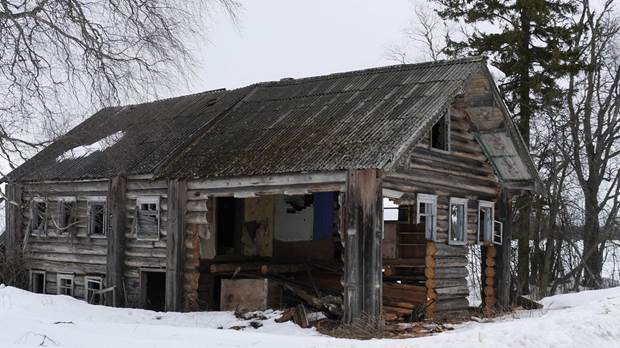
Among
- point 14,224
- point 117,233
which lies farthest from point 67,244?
point 117,233

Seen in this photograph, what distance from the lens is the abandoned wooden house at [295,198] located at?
54.4 feet

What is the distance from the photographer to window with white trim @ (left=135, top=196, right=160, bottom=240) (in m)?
20.2

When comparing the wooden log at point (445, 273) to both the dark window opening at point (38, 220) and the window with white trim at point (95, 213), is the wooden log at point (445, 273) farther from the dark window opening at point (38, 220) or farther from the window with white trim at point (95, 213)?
the dark window opening at point (38, 220)

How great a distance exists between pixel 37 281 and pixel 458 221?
12662 millimetres

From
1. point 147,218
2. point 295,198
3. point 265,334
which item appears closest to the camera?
point 265,334

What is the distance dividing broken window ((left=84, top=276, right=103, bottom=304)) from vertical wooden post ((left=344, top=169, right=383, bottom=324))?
28.1 ft

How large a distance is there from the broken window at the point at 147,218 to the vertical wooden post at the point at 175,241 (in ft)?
2.91

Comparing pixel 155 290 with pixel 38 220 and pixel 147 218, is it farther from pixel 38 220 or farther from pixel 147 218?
pixel 38 220

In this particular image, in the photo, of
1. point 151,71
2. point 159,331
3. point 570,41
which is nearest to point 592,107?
point 570,41

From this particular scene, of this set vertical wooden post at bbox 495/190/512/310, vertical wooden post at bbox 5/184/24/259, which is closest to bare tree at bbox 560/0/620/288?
vertical wooden post at bbox 495/190/512/310

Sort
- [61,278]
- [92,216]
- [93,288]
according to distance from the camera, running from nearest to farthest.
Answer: [92,216], [93,288], [61,278]

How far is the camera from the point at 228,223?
855 inches

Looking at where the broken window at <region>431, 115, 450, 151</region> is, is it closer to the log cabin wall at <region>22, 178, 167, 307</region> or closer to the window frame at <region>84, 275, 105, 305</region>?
the log cabin wall at <region>22, 178, 167, 307</region>

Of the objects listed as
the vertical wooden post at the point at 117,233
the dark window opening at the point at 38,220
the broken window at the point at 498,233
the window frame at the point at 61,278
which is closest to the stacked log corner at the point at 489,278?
the broken window at the point at 498,233
